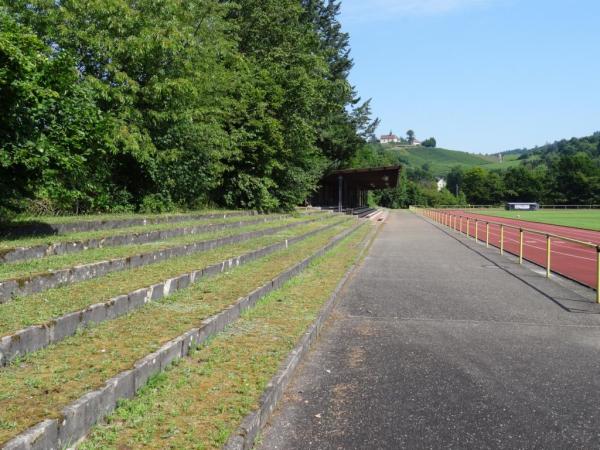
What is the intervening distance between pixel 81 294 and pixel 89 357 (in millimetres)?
1572

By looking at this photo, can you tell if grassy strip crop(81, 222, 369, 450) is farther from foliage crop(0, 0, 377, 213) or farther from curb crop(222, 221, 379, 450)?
foliage crop(0, 0, 377, 213)

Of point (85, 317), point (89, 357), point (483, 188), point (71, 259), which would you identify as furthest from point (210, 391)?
point (483, 188)

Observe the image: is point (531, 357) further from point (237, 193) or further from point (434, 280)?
point (237, 193)

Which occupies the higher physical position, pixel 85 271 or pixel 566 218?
pixel 85 271

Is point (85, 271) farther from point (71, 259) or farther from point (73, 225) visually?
point (73, 225)

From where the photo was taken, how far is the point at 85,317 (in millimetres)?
4602

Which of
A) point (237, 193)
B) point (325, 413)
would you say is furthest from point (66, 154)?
point (237, 193)

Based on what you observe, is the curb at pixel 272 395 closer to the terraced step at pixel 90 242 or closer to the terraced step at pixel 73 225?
the terraced step at pixel 90 242

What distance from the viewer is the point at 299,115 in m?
25.0

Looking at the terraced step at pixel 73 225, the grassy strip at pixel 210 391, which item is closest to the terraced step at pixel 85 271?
the terraced step at pixel 73 225

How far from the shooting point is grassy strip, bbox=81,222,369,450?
3018 millimetres

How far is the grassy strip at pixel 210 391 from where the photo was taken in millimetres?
3018

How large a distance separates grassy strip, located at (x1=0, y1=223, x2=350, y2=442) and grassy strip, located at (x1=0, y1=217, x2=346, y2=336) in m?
0.30

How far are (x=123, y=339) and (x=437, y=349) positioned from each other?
11.2ft
